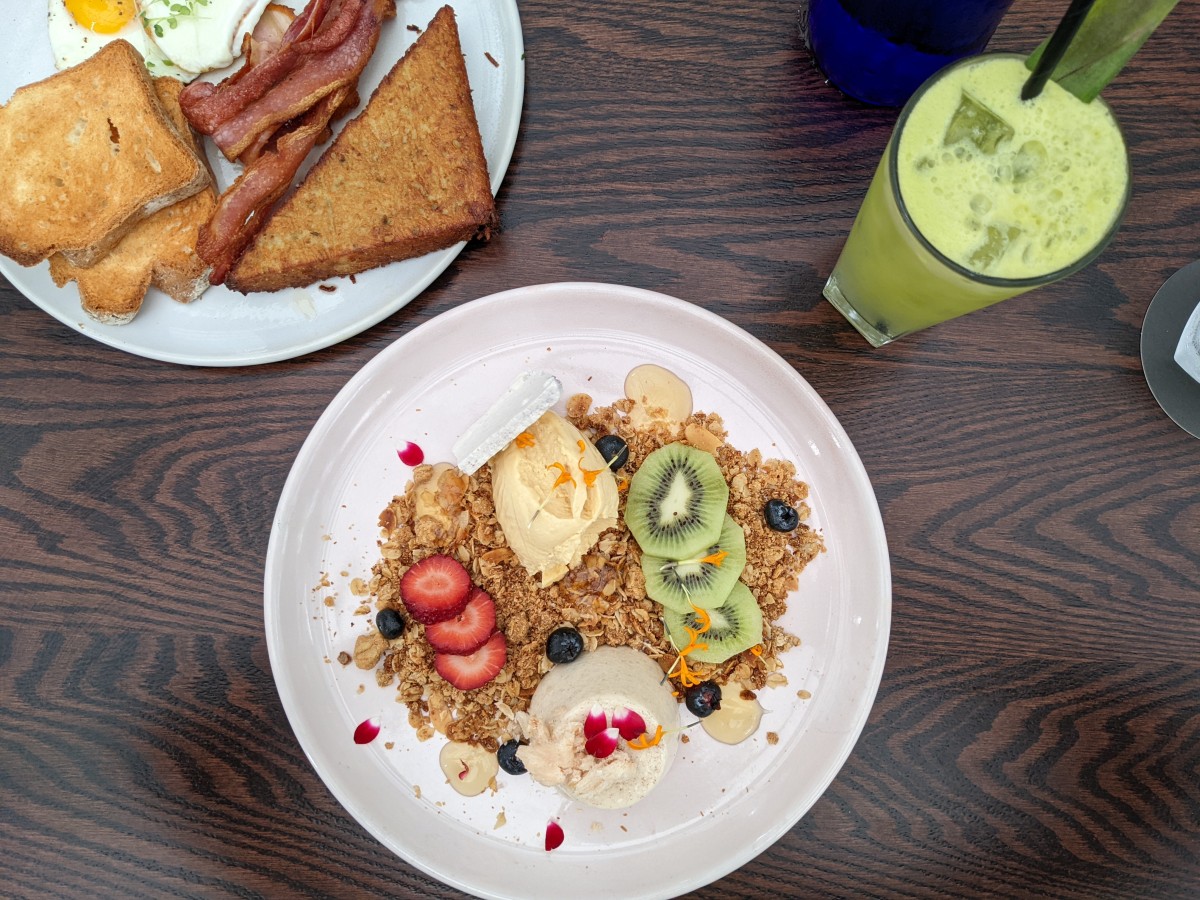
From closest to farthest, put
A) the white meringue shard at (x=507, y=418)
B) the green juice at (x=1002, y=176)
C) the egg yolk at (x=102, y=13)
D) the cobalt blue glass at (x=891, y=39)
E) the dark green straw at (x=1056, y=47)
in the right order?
the dark green straw at (x=1056, y=47) → the green juice at (x=1002, y=176) → the cobalt blue glass at (x=891, y=39) → the white meringue shard at (x=507, y=418) → the egg yolk at (x=102, y=13)

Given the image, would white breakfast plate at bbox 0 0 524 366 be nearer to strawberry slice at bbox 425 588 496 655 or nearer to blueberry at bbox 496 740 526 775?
strawberry slice at bbox 425 588 496 655

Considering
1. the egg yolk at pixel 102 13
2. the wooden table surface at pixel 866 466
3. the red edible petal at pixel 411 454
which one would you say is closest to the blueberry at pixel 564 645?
the red edible petal at pixel 411 454

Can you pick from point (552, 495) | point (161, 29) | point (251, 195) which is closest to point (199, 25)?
point (161, 29)

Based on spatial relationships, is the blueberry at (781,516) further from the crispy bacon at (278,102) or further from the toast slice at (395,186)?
the crispy bacon at (278,102)

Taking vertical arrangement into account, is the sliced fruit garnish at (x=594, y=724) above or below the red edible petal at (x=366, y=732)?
above

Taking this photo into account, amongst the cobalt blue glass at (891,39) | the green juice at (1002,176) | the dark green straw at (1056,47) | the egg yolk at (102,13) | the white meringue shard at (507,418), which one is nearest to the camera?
the dark green straw at (1056,47)

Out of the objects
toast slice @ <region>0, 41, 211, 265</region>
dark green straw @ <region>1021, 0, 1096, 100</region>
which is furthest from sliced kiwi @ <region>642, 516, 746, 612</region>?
toast slice @ <region>0, 41, 211, 265</region>
